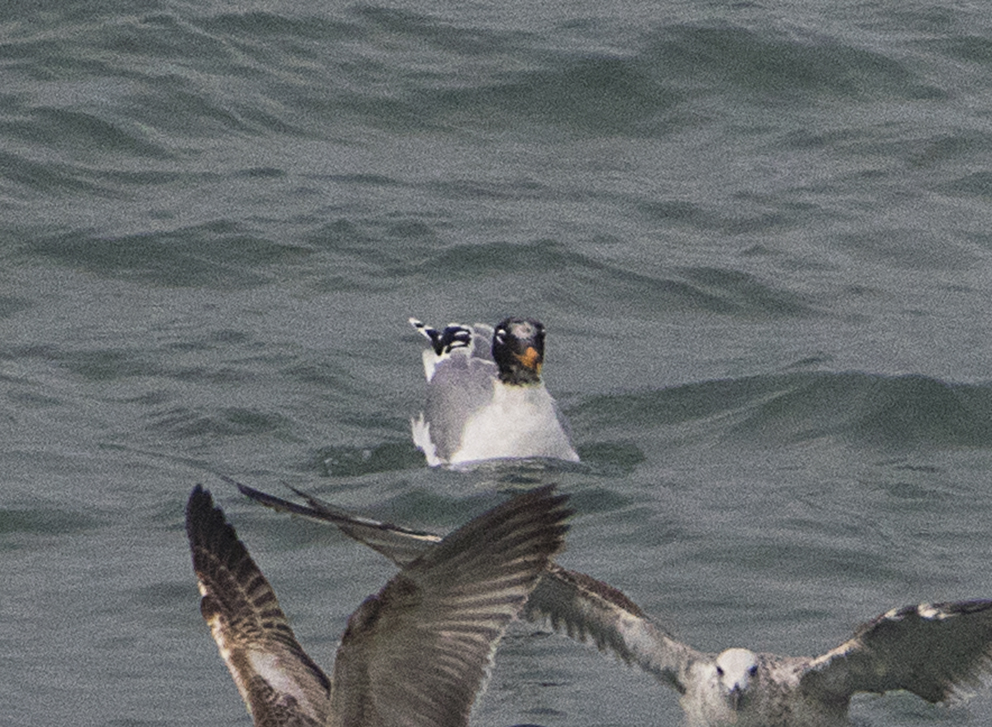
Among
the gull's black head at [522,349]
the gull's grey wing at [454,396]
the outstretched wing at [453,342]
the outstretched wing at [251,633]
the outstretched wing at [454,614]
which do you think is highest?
the outstretched wing at [454,614]

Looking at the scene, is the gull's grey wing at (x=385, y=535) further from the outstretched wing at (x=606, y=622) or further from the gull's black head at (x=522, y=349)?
the gull's black head at (x=522, y=349)

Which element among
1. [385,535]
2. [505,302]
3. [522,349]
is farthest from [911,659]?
[505,302]

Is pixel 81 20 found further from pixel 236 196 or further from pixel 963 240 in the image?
pixel 963 240

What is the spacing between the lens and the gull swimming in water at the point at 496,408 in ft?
36.8

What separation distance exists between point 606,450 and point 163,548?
2.91m

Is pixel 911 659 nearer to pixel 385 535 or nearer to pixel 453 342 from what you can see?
pixel 385 535

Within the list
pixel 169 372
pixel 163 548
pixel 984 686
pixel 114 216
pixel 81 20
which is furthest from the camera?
pixel 81 20

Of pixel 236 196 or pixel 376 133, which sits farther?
pixel 376 133

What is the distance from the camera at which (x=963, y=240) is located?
1445cm

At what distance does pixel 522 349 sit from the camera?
37.2ft

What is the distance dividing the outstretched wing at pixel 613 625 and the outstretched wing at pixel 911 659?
19.9 inches

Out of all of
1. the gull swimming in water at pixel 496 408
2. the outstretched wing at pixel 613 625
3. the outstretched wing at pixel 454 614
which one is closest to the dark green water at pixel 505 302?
the gull swimming in water at pixel 496 408

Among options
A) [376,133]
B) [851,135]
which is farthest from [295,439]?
[851,135]

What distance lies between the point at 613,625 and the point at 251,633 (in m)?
1.71
